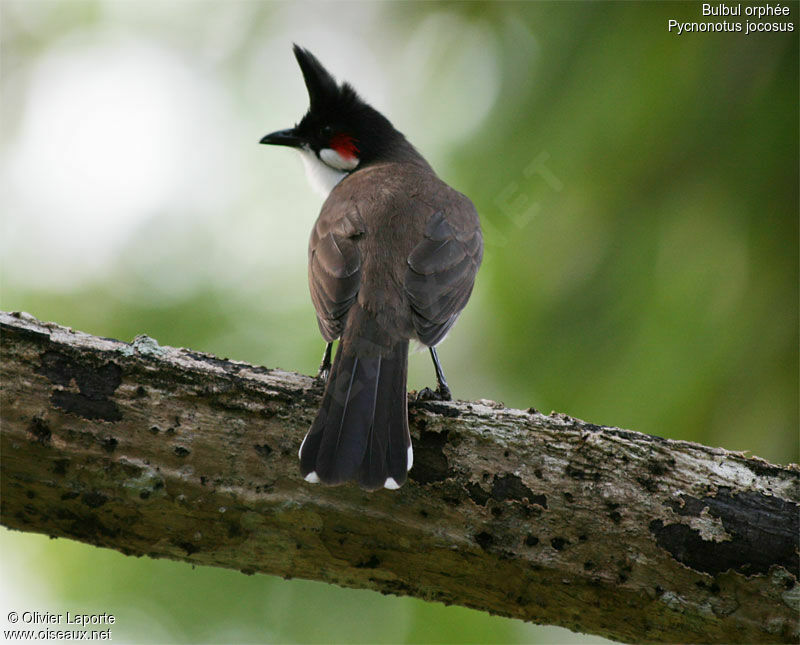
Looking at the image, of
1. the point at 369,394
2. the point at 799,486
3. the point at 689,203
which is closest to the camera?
the point at 799,486

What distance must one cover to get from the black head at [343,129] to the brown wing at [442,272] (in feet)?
4.32

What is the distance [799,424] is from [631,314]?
3.26ft

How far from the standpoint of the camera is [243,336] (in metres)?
5.44

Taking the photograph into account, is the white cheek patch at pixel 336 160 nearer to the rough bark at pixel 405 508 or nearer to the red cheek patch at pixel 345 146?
the red cheek patch at pixel 345 146

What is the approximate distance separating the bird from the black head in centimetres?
6

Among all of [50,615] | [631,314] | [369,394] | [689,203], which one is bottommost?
[50,615]

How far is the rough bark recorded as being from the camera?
2.69m

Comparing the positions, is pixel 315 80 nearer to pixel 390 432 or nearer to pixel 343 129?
pixel 343 129

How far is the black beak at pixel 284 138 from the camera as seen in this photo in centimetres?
549

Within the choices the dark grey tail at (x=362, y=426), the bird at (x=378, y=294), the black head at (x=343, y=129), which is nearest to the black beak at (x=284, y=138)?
the black head at (x=343, y=129)

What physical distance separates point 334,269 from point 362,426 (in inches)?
37.7

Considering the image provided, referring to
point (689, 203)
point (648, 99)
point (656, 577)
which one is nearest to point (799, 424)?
point (689, 203)

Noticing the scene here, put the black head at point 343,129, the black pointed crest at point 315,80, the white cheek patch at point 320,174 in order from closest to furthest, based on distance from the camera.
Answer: the black pointed crest at point 315,80
the black head at point 343,129
the white cheek patch at point 320,174

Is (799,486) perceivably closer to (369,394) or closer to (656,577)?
(656,577)
